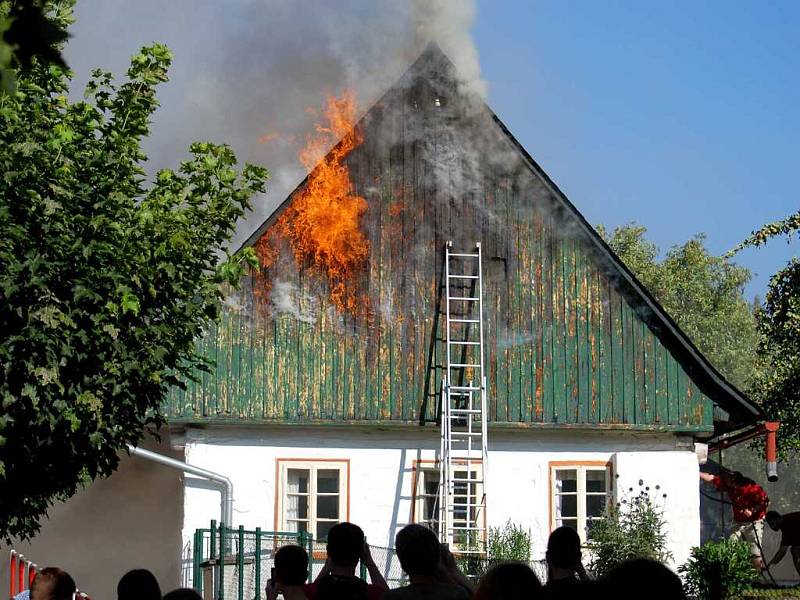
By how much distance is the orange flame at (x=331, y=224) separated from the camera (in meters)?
21.8

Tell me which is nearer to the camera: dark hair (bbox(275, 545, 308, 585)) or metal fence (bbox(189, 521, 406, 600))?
dark hair (bbox(275, 545, 308, 585))

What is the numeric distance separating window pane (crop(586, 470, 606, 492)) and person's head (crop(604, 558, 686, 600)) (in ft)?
57.6

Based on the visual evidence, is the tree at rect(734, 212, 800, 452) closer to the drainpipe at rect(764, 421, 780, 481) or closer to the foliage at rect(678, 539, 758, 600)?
the drainpipe at rect(764, 421, 780, 481)

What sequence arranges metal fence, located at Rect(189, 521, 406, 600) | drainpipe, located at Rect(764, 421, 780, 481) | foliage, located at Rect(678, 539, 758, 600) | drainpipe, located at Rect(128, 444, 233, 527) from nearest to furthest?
metal fence, located at Rect(189, 521, 406, 600)
foliage, located at Rect(678, 539, 758, 600)
drainpipe, located at Rect(128, 444, 233, 527)
drainpipe, located at Rect(764, 421, 780, 481)

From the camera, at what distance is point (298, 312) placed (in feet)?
71.4

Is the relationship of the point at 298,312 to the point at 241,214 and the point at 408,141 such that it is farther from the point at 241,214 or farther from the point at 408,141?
the point at 241,214

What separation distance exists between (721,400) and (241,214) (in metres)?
11.1

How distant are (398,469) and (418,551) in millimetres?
14904

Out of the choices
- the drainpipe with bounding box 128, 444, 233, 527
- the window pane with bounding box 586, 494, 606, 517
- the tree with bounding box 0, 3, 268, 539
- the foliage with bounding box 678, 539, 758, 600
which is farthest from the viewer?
the window pane with bounding box 586, 494, 606, 517

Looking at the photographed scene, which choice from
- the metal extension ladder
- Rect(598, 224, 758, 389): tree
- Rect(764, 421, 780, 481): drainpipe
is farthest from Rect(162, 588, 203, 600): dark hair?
Rect(598, 224, 758, 389): tree

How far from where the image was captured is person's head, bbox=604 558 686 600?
4.47m

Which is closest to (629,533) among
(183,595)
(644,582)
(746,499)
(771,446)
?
(771,446)

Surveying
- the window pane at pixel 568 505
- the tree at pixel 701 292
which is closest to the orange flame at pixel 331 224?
the window pane at pixel 568 505

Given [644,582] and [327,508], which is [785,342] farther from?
[644,582]
